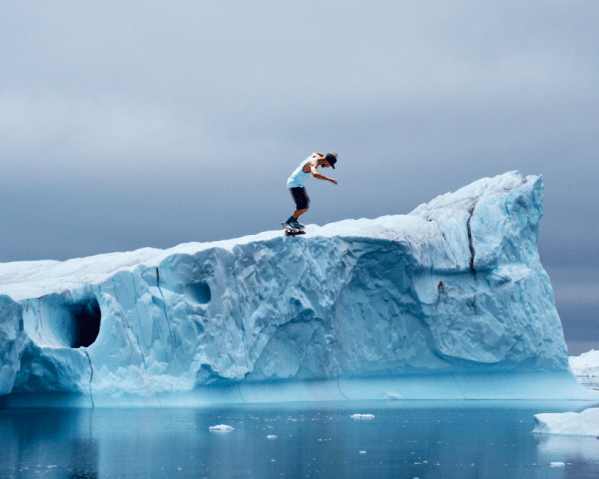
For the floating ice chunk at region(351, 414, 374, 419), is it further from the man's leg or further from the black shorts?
the black shorts

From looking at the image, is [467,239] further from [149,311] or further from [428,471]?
[428,471]

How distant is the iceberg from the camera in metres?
20.6

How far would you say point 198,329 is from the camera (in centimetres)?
2152

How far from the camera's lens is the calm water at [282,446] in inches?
404

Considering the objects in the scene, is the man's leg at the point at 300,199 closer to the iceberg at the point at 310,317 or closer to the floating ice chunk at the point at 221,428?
the floating ice chunk at the point at 221,428

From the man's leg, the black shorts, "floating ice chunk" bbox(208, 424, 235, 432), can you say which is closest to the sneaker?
the man's leg

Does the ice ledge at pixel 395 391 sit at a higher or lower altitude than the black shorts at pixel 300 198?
lower

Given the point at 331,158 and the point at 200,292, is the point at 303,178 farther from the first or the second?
the point at 200,292

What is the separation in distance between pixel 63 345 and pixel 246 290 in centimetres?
561

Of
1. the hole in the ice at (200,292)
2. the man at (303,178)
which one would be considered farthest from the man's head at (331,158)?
the hole in the ice at (200,292)

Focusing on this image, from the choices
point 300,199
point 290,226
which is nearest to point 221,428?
point 290,226

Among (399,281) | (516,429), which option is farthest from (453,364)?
(516,429)

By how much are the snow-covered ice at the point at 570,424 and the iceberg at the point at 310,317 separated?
375 inches

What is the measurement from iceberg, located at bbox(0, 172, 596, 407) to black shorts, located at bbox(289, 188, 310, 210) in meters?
9.55
